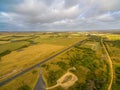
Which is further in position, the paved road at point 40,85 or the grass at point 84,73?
the grass at point 84,73

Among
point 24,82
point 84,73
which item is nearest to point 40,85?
point 24,82

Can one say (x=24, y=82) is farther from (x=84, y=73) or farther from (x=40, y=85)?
(x=84, y=73)

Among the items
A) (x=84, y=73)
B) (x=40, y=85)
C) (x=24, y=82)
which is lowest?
(x=84, y=73)

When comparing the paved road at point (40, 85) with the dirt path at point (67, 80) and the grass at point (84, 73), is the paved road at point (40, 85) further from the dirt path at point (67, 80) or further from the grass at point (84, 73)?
the dirt path at point (67, 80)

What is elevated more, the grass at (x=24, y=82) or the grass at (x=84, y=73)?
the grass at (x=24, y=82)

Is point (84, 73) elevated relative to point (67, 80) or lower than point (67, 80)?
lower

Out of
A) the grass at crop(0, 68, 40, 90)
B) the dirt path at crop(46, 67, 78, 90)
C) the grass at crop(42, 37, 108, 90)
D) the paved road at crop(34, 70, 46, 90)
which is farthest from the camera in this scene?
the grass at crop(42, 37, 108, 90)

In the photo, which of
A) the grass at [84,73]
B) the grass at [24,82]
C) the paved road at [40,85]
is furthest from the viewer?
the grass at [84,73]

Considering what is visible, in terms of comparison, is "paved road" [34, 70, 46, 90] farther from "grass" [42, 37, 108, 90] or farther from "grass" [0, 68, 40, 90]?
"grass" [42, 37, 108, 90]

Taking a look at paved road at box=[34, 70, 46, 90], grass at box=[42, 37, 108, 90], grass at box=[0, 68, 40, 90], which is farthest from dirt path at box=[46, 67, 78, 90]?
grass at box=[0, 68, 40, 90]

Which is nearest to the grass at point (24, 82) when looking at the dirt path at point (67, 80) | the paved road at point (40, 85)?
the paved road at point (40, 85)

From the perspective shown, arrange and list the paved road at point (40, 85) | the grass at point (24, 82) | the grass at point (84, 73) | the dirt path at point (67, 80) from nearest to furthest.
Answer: the grass at point (24, 82) → the paved road at point (40, 85) → the dirt path at point (67, 80) → the grass at point (84, 73)
